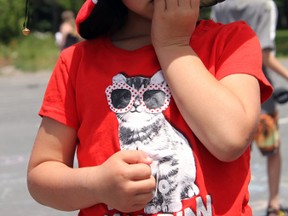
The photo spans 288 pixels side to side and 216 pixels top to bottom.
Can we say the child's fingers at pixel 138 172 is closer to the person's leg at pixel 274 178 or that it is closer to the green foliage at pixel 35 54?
the person's leg at pixel 274 178

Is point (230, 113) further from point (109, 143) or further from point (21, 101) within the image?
point (21, 101)

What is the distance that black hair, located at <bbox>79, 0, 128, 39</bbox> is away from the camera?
1.91 metres

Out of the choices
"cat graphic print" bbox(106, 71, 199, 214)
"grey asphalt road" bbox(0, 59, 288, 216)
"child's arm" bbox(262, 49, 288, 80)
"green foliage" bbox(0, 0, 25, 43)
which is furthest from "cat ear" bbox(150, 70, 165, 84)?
"green foliage" bbox(0, 0, 25, 43)

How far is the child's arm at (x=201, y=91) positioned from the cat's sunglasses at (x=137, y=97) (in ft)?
0.18

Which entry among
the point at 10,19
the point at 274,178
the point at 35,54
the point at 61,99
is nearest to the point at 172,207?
the point at 61,99

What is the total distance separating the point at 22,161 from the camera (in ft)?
23.5

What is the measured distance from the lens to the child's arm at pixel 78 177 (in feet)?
5.32

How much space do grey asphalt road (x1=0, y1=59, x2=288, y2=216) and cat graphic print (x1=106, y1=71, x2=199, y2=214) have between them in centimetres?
313

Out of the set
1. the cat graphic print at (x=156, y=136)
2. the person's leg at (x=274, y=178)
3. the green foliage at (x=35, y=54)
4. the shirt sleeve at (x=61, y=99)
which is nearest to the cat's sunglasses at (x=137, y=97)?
the cat graphic print at (x=156, y=136)

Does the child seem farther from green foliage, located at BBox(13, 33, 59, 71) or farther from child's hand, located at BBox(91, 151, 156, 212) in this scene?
green foliage, located at BBox(13, 33, 59, 71)

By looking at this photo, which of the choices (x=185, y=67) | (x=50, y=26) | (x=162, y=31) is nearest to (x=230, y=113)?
(x=185, y=67)

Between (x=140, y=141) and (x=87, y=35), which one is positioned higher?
(x=87, y=35)

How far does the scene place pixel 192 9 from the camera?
1.70 m

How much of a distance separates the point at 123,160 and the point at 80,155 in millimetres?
238
